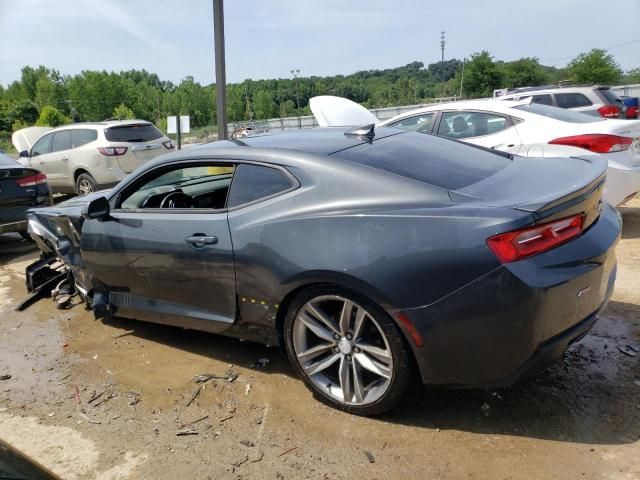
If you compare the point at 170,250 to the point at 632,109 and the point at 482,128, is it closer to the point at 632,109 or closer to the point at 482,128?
the point at 482,128

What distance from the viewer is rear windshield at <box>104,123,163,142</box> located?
1055cm

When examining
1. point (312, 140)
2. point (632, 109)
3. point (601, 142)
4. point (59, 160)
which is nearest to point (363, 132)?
point (312, 140)

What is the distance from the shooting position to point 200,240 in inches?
128

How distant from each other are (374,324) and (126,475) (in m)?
1.43

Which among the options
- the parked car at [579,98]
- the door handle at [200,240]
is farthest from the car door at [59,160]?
the parked car at [579,98]

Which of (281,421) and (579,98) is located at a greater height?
(579,98)

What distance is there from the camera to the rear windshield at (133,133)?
1055 centimetres

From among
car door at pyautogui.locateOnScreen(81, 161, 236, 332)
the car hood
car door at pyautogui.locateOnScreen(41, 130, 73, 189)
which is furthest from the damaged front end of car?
the car hood

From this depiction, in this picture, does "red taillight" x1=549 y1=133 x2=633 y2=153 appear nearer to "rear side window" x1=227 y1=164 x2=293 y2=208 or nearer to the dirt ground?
the dirt ground

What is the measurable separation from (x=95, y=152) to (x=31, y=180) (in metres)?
3.30

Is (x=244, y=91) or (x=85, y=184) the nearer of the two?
(x=85, y=184)

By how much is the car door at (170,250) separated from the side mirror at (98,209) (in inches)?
2.1

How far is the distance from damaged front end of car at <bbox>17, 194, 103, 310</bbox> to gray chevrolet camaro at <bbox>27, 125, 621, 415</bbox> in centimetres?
72

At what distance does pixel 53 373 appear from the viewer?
12.2 feet
